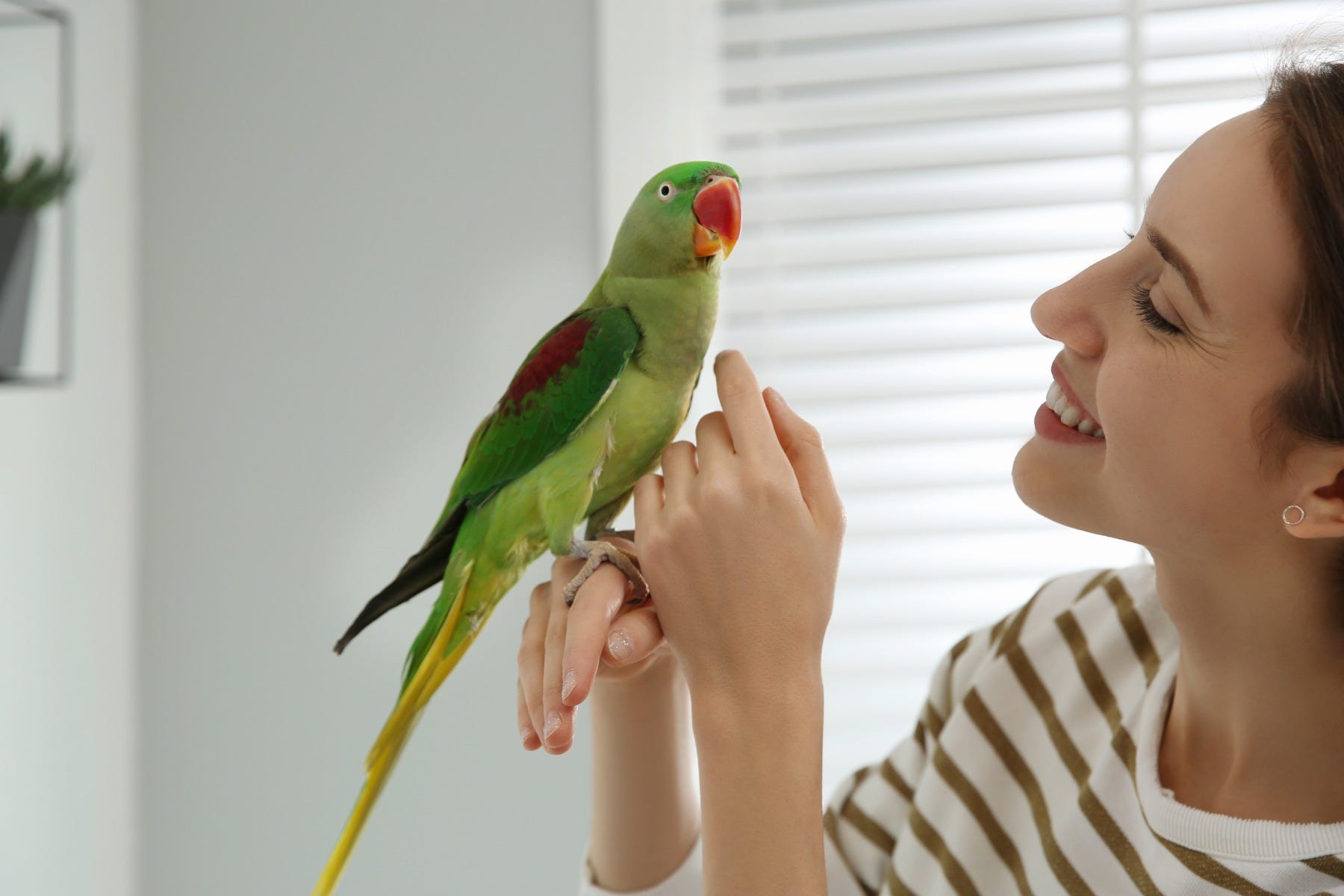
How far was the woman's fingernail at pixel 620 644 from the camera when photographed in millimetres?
584

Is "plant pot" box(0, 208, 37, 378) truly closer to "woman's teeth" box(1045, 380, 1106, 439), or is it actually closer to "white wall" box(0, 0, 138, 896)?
"white wall" box(0, 0, 138, 896)

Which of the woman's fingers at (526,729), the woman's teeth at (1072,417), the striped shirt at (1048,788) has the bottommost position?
the striped shirt at (1048,788)

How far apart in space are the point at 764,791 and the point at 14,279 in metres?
1.24

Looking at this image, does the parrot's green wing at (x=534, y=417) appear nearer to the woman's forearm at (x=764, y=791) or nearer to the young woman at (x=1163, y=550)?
the young woman at (x=1163, y=550)

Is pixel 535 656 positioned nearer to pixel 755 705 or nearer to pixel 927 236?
pixel 755 705

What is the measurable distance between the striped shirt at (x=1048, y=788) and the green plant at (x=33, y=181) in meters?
1.15

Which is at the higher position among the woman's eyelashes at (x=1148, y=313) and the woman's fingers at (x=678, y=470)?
the woman's eyelashes at (x=1148, y=313)

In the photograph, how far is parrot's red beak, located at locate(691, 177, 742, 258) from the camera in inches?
23.6

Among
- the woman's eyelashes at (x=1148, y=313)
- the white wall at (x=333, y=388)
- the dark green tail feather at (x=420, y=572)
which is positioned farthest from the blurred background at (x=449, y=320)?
the woman's eyelashes at (x=1148, y=313)

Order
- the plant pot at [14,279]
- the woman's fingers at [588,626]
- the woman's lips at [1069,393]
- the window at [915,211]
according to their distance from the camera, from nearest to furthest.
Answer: the woman's fingers at [588,626] → the woman's lips at [1069,393] → the plant pot at [14,279] → the window at [915,211]

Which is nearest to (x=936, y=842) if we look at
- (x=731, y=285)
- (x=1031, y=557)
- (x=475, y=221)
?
(x=1031, y=557)

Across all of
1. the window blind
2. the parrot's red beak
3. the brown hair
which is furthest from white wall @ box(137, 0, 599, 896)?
the brown hair

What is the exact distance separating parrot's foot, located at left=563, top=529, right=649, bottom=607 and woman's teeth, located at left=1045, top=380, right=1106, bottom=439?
0.28 metres

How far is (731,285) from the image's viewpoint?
65.0 inches
